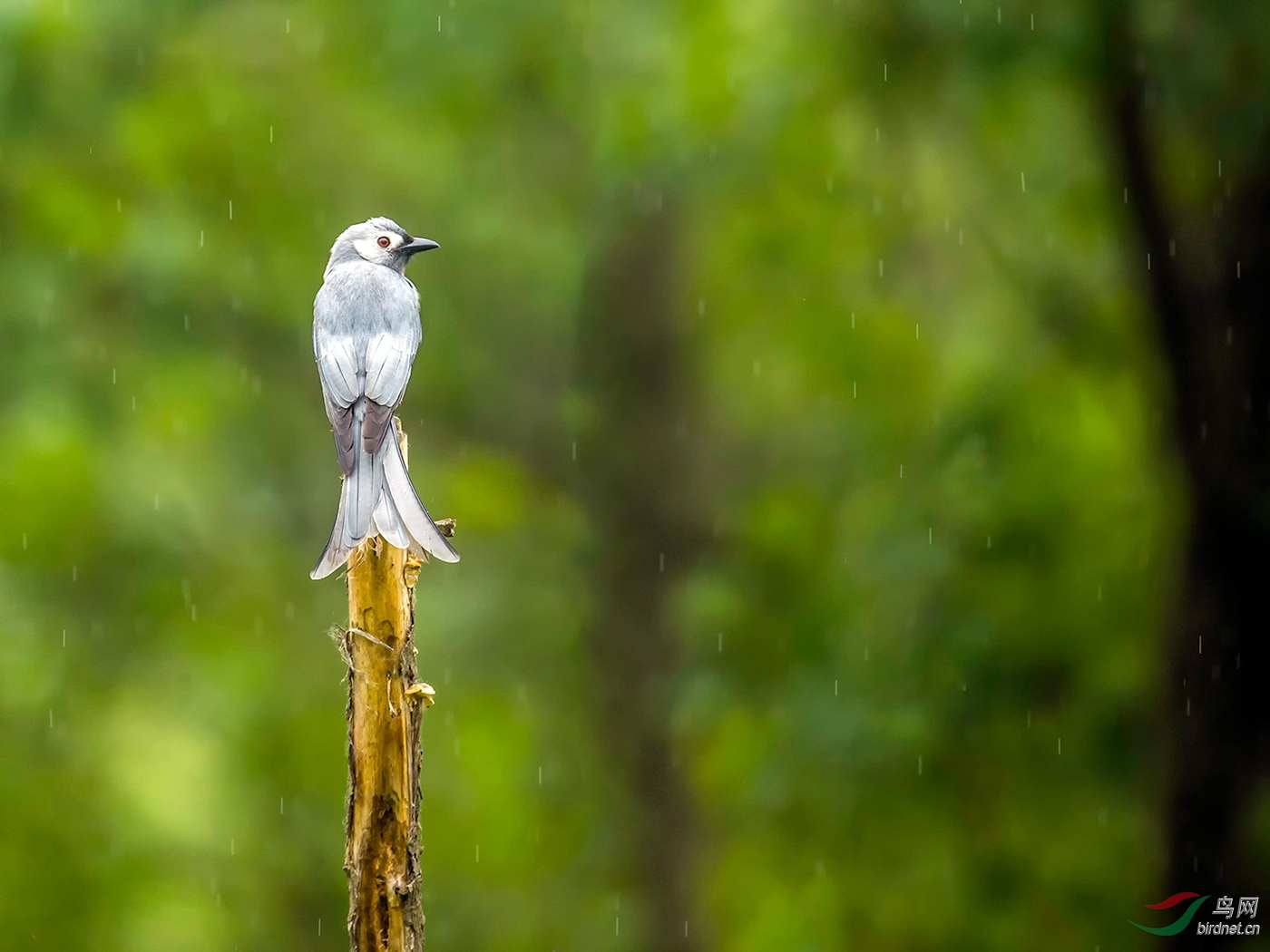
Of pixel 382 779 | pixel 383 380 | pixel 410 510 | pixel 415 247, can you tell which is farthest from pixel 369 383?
pixel 382 779

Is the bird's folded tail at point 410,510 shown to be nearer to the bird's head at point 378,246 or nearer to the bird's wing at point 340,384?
the bird's wing at point 340,384

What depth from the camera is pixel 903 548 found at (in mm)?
Answer: 8906

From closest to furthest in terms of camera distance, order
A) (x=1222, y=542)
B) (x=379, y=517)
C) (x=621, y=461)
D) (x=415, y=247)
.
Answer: (x=379, y=517)
(x=415, y=247)
(x=1222, y=542)
(x=621, y=461)

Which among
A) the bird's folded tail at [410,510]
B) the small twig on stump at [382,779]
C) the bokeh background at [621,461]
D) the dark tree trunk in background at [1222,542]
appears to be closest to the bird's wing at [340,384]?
the bird's folded tail at [410,510]

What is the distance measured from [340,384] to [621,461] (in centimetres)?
504

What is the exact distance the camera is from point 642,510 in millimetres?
9703

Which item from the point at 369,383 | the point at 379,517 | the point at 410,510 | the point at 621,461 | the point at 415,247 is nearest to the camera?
the point at 379,517

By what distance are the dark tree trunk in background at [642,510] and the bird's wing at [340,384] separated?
4.61 metres

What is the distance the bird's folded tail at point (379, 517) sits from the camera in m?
3.98

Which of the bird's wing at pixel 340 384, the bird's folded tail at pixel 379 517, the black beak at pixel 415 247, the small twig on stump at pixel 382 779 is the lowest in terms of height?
the small twig on stump at pixel 382 779

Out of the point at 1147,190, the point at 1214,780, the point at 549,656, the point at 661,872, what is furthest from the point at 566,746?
the point at 1147,190

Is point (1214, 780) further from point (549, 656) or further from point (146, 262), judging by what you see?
point (146, 262)

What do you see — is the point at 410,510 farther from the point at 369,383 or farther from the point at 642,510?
the point at 642,510

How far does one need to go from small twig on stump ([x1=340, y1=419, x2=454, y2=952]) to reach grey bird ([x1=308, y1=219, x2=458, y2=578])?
22 centimetres
